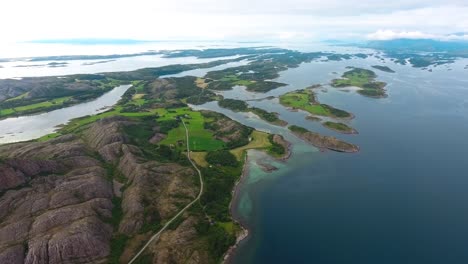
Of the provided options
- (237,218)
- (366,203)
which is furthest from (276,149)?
(237,218)

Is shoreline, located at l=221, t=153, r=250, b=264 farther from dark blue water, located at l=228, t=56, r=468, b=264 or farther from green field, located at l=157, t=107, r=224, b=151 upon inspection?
green field, located at l=157, t=107, r=224, b=151

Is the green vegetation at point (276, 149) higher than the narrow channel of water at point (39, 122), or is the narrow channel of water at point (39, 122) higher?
the green vegetation at point (276, 149)

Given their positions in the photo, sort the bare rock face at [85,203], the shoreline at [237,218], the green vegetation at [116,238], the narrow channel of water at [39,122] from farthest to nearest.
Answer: the narrow channel of water at [39,122] → the shoreline at [237,218] → the green vegetation at [116,238] → the bare rock face at [85,203]

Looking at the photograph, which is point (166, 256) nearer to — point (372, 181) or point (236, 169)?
point (236, 169)

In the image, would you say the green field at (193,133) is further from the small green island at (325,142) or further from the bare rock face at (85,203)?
the small green island at (325,142)

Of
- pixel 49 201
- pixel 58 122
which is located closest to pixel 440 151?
pixel 49 201

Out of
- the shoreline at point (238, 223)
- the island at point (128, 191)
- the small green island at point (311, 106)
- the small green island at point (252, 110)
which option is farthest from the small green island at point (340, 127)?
the shoreline at point (238, 223)

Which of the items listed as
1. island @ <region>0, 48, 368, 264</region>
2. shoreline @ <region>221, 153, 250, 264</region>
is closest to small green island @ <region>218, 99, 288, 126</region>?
island @ <region>0, 48, 368, 264</region>

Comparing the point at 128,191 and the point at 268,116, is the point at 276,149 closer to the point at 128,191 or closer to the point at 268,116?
the point at 268,116
